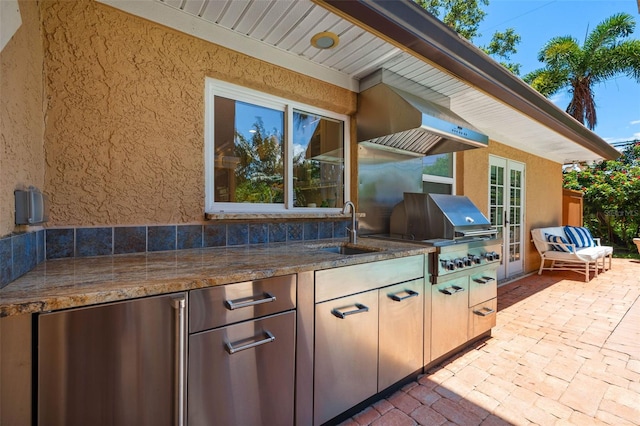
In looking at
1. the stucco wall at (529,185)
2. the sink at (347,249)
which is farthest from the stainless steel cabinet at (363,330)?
the stucco wall at (529,185)

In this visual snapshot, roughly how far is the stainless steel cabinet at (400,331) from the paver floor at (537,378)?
0.59 feet

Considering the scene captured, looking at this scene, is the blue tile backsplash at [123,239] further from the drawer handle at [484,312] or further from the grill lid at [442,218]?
the drawer handle at [484,312]

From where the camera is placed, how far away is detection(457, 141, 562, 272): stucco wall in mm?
4301

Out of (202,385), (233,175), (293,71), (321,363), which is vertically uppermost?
(293,71)

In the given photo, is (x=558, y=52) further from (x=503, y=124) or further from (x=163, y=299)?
(x=163, y=299)

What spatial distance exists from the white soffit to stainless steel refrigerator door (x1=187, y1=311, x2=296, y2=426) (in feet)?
6.64

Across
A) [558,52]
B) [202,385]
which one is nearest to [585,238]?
[558,52]

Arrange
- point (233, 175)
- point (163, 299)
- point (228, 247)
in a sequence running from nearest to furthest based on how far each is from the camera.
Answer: point (163, 299) → point (228, 247) → point (233, 175)

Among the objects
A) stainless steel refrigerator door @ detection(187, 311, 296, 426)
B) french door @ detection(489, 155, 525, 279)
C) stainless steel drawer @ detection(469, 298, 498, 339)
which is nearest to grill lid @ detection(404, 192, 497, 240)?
stainless steel drawer @ detection(469, 298, 498, 339)

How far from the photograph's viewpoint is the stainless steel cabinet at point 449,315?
2.28m

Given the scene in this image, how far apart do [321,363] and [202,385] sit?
2.15 feet

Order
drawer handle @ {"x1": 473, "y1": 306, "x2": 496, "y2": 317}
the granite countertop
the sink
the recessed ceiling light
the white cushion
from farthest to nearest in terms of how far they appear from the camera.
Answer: the white cushion
drawer handle @ {"x1": 473, "y1": 306, "x2": 496, "y2": 317}
the sink
the recessed ceiling light
the granite countertop

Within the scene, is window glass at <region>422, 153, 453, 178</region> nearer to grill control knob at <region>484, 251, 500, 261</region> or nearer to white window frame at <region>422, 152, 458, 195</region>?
white window frame at <region>422, 152, 458, 195</region>

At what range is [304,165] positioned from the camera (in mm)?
2807
